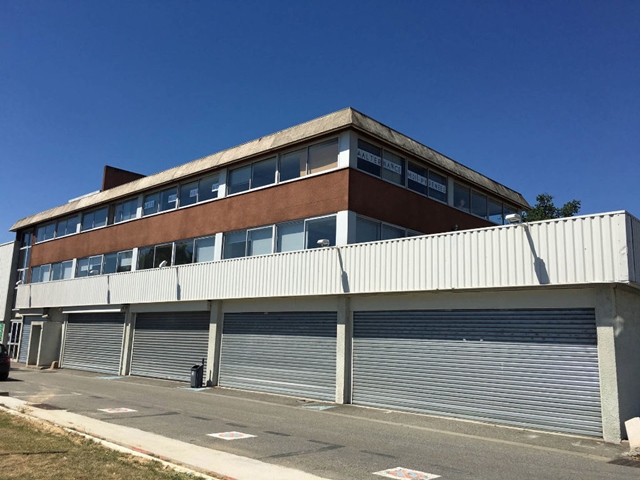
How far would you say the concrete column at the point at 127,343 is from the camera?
26.4 metres

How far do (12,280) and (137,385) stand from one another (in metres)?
23.7

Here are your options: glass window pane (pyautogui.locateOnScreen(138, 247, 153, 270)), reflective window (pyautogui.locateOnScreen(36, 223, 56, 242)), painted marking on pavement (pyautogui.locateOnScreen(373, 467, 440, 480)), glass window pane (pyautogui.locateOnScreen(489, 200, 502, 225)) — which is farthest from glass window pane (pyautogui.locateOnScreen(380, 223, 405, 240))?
reflective window (pyautogui.locateOnScreen(36, 223, 56, 242))

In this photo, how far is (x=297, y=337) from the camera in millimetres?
18391

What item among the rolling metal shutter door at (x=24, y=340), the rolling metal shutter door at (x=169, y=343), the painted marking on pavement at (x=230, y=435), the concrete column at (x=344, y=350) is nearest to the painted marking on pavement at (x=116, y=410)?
the painted marking on pavement at (x=230, y=435)

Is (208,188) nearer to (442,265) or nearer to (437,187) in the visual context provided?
(437,187)

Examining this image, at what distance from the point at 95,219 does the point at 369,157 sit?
1970cm

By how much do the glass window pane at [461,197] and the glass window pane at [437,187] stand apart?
898 mm

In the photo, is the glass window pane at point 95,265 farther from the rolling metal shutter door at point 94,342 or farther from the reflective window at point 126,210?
the reflective window at point 126,210

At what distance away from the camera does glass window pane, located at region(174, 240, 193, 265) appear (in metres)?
24.4

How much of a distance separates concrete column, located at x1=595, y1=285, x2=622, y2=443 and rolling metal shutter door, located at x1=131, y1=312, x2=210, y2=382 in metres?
15.0

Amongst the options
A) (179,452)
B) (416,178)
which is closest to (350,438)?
(179,452)

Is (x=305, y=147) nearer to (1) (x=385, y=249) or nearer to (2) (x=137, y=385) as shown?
(1) (x=385, y=249)

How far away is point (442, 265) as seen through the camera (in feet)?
46.7

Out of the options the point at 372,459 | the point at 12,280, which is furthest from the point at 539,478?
the point at 12,280
